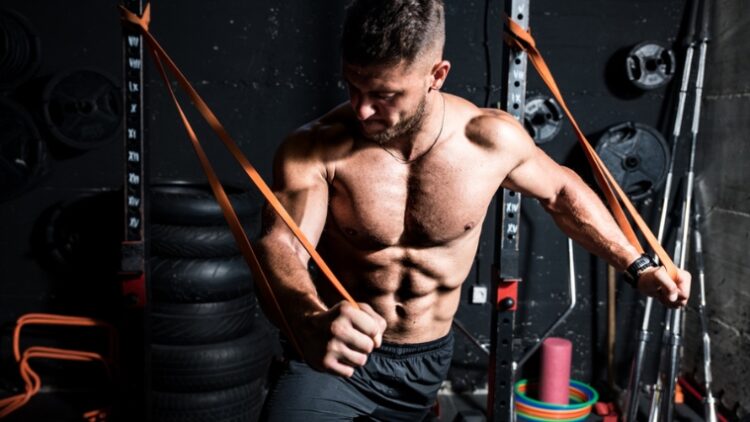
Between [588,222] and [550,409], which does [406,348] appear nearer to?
[588,222]

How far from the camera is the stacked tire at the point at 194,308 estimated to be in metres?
3.04

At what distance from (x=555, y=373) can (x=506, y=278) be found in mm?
1518

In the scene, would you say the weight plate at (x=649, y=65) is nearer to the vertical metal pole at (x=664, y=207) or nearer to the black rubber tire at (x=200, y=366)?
the vertical metal pole at (x=664, y=207)

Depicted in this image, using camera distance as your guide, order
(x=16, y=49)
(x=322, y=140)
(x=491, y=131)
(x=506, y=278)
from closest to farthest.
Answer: (x=322, y=140) → (x=491, y=131) → (x=506, y=278) → (x=16, y=49)

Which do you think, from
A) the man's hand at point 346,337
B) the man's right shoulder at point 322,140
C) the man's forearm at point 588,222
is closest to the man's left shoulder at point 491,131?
the man's forearm at point 588,222

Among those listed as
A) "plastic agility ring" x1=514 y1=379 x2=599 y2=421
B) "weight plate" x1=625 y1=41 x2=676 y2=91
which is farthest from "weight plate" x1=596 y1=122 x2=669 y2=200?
"plastic agility ring" x1=514 y1=379 x2=599 y2=421

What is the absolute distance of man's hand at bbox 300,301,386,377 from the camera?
1.33 metres

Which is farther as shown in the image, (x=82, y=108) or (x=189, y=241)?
(x=82, y=108)

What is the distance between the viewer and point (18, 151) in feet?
11.5

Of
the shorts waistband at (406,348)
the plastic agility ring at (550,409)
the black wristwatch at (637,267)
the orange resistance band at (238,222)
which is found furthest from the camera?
the plastic agility ring at (550,409)

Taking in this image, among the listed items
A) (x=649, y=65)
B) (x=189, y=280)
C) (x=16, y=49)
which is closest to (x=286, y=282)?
(x=189, y=280)

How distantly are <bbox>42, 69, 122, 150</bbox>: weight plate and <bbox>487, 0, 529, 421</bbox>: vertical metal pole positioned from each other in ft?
6.80

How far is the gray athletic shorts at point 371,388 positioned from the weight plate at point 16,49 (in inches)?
93.2

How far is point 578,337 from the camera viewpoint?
4.02 metres
